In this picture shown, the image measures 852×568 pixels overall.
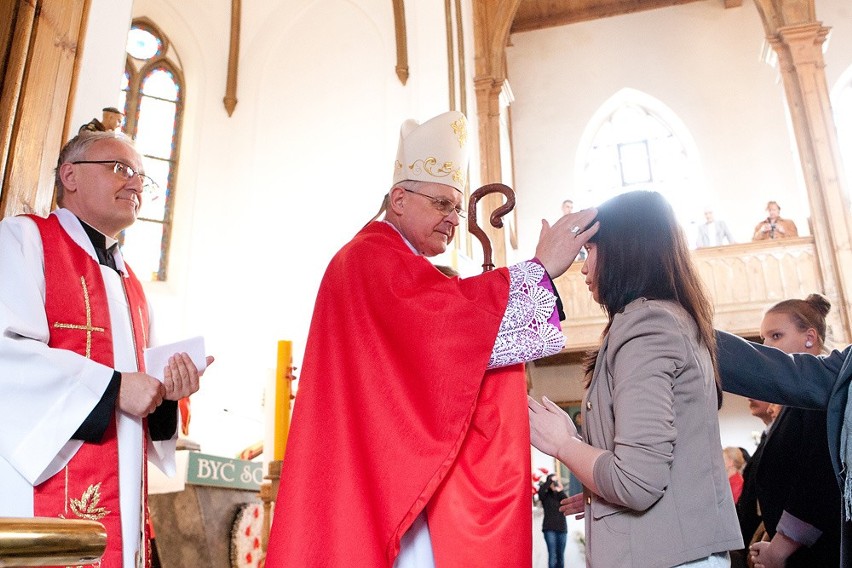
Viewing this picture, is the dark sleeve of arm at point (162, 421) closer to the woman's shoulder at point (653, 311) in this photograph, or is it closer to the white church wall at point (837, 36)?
the woman's shoulder at point (653, 311)

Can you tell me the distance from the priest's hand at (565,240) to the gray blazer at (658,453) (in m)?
0.19

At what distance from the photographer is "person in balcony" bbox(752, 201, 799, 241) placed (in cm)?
1036

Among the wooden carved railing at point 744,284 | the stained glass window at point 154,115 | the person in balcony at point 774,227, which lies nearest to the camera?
the stained glass window at point 154,115

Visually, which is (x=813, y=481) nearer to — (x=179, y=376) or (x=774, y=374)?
(x=774, y=374)

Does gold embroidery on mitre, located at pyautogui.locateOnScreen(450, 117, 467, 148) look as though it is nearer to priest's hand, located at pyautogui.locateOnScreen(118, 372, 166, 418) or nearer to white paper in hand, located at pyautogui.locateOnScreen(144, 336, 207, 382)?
white paper in hand, located at pyautogui.locateOnScreen(144, 336, 207, 382)

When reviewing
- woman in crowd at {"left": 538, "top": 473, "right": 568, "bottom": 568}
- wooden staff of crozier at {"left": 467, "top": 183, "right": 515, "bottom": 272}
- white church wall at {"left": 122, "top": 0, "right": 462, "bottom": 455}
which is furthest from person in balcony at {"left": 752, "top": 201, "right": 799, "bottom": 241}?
wooden staff of crozier at {"left": 467, "top": 183, "right": 515, "bottom": 272}

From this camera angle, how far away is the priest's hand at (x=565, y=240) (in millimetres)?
1696

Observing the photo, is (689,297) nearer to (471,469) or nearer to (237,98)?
(471,469)

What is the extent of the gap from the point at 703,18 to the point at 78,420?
1351cm

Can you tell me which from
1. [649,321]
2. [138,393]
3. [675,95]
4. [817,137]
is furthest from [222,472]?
[675,95]

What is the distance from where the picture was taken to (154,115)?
352 inches

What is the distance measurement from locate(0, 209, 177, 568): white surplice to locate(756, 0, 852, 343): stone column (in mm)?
8841

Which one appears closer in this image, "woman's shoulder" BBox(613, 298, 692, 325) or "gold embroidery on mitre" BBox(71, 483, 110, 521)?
"woman's shoulder" BBox(613, 298, 692, 325)

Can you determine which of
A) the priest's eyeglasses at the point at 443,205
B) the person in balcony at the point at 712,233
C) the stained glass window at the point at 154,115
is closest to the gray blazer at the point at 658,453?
the priest's eyeglasses at the point at 443,205
